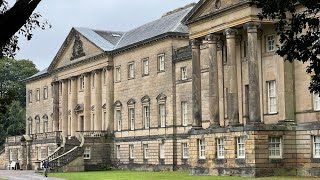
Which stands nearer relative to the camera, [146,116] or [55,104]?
[146,116]

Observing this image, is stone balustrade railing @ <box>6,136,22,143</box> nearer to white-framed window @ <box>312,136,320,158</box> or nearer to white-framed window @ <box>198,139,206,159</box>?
white-framed window @ <box>198,139,206,159</box>

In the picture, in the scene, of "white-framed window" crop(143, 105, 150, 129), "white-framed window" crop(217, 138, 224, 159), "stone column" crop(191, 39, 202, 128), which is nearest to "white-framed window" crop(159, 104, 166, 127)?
"white-framed window" crop(143, 105, 150, 129)

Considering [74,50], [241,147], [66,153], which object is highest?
[74,50]

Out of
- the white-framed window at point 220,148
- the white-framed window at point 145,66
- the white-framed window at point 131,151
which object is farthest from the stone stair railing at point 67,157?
the white-framed window at point 220,148

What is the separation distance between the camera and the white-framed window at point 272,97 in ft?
140

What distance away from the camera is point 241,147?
1641 inches

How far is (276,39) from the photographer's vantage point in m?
42.3

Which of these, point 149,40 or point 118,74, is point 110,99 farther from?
point 149,40

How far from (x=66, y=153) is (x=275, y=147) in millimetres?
26699

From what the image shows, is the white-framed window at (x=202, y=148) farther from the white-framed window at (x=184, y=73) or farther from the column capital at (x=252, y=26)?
the white-framed window at (x=184, y=73)

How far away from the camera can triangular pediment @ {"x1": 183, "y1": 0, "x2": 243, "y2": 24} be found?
145 feet

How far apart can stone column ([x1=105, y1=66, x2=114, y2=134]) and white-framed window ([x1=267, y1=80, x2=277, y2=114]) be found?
2577cm

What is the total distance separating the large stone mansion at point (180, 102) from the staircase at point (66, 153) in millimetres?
112

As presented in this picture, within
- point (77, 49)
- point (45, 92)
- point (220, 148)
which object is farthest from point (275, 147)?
point (45, 92)
